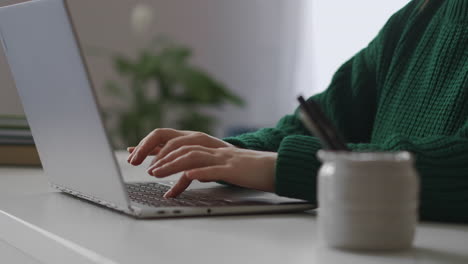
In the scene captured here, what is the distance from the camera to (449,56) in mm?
1285

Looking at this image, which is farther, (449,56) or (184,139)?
(449,56)

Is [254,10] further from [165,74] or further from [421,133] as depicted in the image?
[421,133]

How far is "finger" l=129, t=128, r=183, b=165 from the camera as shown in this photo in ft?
3.45

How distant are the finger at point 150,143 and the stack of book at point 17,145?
58cm

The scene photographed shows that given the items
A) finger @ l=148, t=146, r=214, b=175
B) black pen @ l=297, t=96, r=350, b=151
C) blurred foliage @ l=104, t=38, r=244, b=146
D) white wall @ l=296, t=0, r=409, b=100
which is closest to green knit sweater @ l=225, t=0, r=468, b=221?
finger @ l=148, t=146, r=214, b=175

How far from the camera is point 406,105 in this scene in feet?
4.47

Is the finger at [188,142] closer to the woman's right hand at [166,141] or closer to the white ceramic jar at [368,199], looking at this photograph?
the woman's right hand at [166,141]

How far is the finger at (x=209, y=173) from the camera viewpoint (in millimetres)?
910

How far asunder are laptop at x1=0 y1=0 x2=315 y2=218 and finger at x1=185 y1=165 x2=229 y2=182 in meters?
0.03

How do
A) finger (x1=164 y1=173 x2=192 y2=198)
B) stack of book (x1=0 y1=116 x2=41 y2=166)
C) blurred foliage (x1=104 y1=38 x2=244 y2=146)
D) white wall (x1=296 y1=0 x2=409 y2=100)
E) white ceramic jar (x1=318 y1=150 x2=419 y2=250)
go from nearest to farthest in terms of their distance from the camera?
white ceramic jar (x1=318 y1=150 x2=419 y2=250) → finger (x1=164 y1=173 x2=192 y2=198) → stack of book (x1=0 y1=116 x2=41 y2=166) → white wall (x1=296 y1=0 x2=409 y2=100) → blurred foliage (x1=104 y1=38 x2=244 y2=146)

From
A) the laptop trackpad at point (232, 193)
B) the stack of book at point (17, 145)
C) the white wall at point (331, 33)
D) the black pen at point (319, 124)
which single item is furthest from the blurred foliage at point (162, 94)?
the black pen at point (319, 124)

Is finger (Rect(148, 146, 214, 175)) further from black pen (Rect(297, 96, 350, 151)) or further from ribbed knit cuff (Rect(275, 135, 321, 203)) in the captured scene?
black pen (Rect(297, 96, 350, 151))

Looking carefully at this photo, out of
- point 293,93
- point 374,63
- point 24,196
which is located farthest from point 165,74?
A: point 24,196

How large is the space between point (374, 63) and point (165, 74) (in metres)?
2.21
